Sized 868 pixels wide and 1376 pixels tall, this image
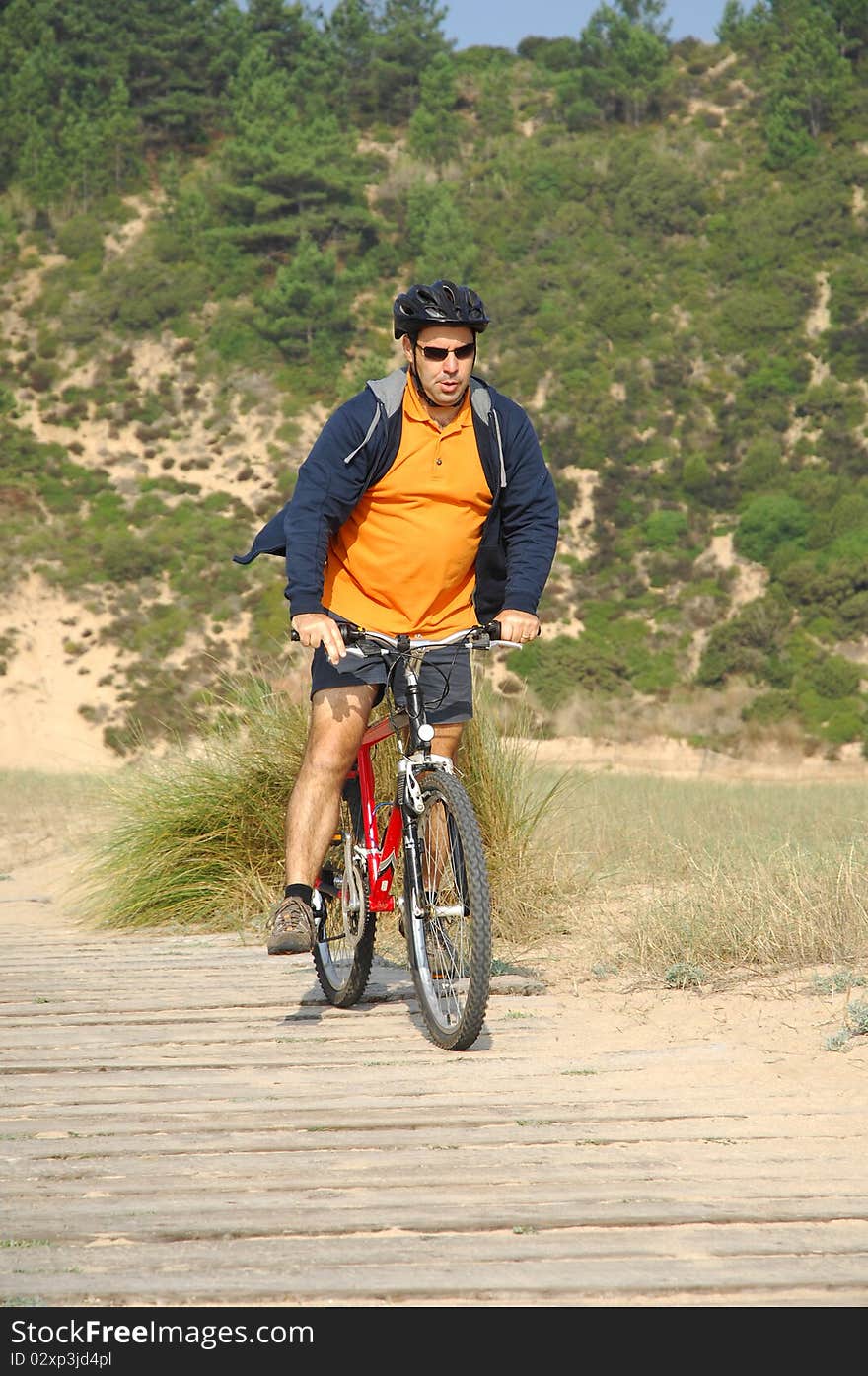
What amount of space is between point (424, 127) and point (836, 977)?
53582mm

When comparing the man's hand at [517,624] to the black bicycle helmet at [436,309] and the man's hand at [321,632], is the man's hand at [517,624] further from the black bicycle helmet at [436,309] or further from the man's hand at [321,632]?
the black bicycle helmet at [436,309]

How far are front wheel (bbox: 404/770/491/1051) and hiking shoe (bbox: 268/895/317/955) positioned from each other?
30 centimetres

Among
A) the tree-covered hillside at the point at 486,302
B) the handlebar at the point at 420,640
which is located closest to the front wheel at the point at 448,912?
the handlebar at the point at 420,640

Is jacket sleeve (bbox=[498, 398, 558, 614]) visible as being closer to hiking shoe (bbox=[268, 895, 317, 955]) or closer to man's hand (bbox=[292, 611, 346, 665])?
man's hand (bbox=[292, 611, 346, 665])

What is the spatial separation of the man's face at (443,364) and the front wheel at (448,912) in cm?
115

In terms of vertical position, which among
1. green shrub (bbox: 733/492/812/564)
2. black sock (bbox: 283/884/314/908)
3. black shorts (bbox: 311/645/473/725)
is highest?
black shorts (bbox: 311/645/473/725)

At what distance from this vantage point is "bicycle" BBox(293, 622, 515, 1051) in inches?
163

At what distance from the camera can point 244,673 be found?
823 centimetres

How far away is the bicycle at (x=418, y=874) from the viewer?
4141 millimetres

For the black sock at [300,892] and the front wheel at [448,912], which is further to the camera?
the black sock at [300,892]

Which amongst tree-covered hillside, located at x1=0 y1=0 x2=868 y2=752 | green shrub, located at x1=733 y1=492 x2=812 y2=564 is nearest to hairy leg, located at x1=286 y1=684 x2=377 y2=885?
tree-covered hillside, located at x1=0 y1=0 x2=868 y2=752

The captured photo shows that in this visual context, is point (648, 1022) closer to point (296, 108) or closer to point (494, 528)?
point (494, 528)

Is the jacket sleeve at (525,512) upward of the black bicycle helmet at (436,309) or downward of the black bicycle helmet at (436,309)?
downward
